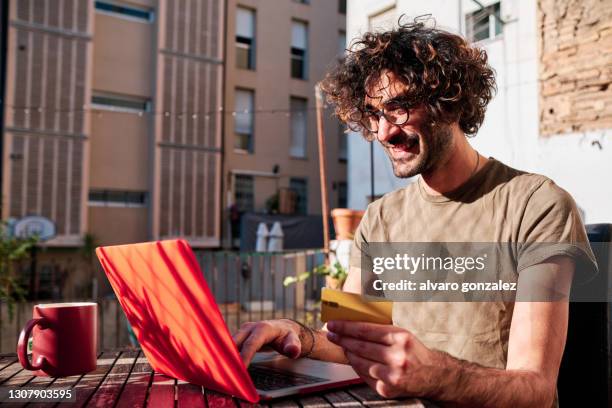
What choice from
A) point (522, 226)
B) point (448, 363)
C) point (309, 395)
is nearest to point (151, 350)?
point (309, 395)

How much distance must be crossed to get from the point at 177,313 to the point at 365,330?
1.02 ft

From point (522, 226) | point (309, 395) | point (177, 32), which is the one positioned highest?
point (177, 32)

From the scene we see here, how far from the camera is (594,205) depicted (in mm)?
4906

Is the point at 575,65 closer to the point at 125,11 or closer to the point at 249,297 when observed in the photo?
the point at 249,297

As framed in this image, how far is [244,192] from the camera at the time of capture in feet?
51.1

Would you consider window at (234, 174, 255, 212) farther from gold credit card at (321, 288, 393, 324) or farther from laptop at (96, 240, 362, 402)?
gold credit card at (321, 288, 393, 324)

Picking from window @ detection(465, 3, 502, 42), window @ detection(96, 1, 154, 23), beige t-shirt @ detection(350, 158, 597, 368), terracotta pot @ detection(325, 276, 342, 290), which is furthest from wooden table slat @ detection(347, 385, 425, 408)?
window @ detection(96, 1, 154, 23)

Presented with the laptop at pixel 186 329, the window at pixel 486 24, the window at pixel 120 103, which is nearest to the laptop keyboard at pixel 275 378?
the laptop at pixel 186 329

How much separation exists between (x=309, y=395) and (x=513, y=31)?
5.30 m

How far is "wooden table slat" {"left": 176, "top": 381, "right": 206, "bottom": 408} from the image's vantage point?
0.96 metres

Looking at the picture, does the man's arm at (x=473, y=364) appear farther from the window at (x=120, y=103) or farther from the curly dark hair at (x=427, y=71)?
→ the window at (x=120, y=103)

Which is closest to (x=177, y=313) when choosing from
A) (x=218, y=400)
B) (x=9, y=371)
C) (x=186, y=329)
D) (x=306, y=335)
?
(x=186, y=329)

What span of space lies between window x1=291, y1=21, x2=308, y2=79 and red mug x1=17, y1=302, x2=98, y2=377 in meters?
15.7

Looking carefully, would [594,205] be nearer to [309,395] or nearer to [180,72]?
[309,395]
